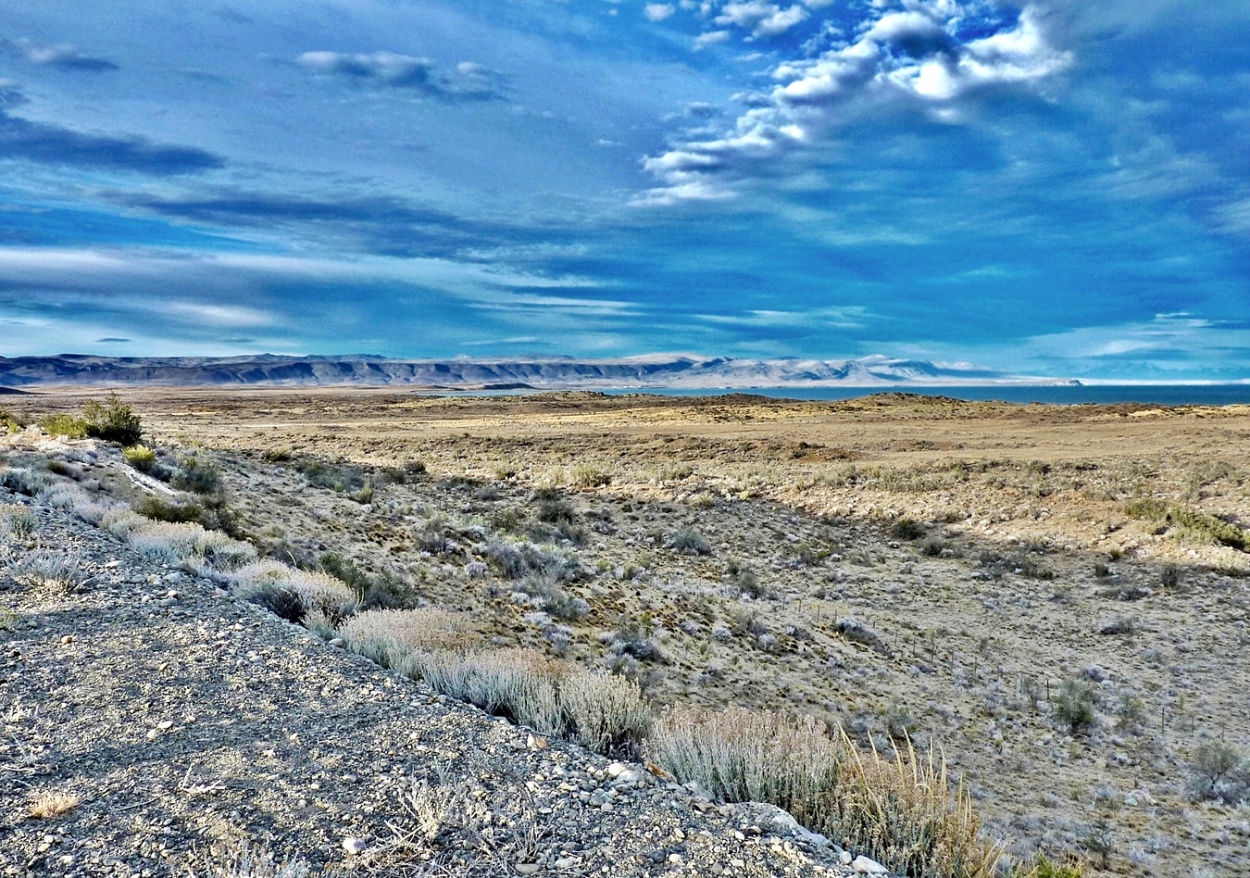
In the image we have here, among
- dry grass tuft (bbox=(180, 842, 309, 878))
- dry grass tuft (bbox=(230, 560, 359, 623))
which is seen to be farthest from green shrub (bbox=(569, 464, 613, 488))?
dry grass tuft (bbox=(180, 842, 309, 878))

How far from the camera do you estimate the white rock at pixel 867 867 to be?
379 centimetres

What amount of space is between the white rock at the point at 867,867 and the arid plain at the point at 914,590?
155cm

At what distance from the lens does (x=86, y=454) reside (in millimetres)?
16734

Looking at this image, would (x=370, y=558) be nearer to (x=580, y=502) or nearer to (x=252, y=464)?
(x=580, y=502)

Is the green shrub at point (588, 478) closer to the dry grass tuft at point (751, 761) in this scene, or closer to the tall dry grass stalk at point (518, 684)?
the tall dry grass stalk at point (518, 684)

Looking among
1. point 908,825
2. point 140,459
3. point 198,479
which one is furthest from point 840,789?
point 140,459

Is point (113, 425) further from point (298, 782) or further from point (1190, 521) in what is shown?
point (1190, 521)

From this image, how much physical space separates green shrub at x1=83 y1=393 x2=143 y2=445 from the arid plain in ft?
5.17

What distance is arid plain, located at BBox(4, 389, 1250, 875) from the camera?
818 centimetres

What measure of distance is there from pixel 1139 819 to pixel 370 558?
10508 mm

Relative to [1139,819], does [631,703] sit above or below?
above

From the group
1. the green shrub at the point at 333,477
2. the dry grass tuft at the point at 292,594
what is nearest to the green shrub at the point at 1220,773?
the dry grass tuft at the point at 292,594

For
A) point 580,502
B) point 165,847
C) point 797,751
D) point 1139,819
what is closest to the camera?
point 165,847

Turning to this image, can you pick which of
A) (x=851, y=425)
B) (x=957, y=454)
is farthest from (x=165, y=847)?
(x=851, y=425)
